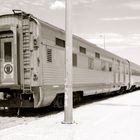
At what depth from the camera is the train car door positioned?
1288 centimetres

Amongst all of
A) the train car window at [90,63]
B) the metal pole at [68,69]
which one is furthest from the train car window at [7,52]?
the train car window at [90,63]

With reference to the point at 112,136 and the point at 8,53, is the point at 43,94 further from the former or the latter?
the point at 112,136

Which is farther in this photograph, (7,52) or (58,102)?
(58,102)

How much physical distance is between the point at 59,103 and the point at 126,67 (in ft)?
69.2

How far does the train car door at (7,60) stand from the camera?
1288 centimetres

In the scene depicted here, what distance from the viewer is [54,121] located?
447 inches

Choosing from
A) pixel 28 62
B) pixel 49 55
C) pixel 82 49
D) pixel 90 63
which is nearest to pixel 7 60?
pixel 28 62

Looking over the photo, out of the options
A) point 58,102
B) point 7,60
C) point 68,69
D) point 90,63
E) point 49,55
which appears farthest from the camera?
point 90,63

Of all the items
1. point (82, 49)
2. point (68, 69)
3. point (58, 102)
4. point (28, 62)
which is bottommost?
point (58, 102)

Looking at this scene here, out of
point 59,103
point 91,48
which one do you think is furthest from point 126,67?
point 59,103

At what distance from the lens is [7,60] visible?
1303 centimetres

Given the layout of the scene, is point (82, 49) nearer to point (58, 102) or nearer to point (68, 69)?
point (58, 102)

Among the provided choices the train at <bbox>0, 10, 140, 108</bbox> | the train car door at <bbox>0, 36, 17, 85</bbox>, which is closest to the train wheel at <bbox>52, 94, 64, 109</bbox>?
the train at <bbox>0, 10, 140, 108</bbox>

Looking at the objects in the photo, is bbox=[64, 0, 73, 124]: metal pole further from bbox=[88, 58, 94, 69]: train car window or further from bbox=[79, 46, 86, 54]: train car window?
bbox=[88, 58, 94, 69]: train car window
